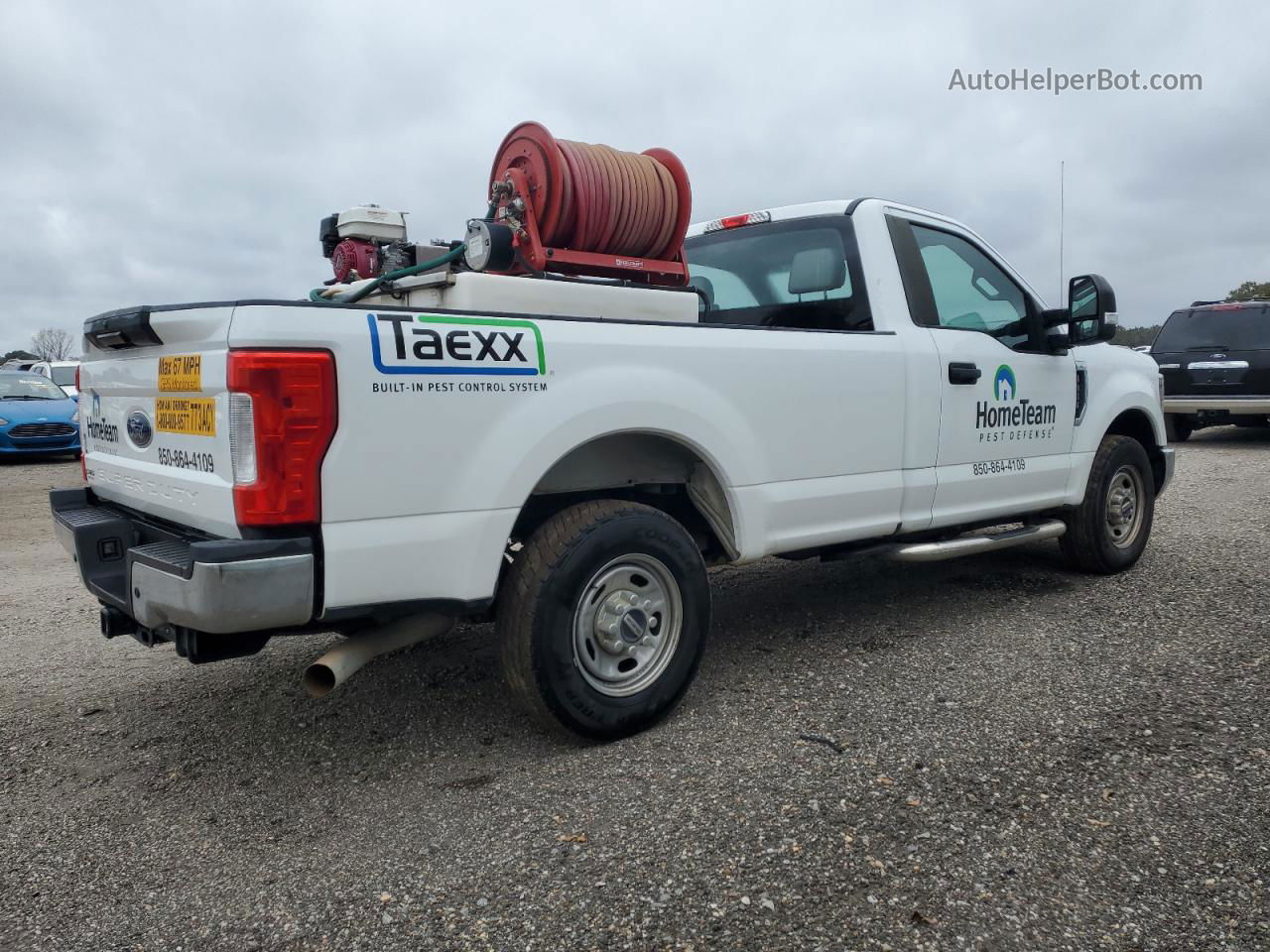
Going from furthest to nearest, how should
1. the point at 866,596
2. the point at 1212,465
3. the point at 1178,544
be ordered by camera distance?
the point at 1212,465
the point at 1178,544
the point at 866,596

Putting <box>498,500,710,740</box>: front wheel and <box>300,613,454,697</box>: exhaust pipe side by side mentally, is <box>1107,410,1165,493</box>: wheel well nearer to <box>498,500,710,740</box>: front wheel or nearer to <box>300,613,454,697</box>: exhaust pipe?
<box>498,500,710,740</box>: front wheel

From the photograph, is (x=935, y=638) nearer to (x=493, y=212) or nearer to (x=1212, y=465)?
(x=493, y=212)

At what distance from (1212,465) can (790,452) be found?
31.8 ft

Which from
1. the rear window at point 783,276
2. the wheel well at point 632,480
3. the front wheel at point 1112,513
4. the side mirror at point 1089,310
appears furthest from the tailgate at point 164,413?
the front wheel at point 1112,513

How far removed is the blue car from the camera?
46.4 feet

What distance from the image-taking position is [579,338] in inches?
125

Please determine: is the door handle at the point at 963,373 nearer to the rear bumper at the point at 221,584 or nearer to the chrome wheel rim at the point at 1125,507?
the chrome wheel rim at the point at 1125,507

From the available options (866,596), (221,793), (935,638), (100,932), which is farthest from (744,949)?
(866,596)

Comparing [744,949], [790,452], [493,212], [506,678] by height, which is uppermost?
[493,212]

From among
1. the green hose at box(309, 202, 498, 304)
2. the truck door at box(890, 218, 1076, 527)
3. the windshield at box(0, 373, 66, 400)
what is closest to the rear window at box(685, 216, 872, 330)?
the truck door at box(890, 218, 1076, 527)

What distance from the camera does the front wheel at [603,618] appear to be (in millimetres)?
3121

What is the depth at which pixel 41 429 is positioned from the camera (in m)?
14.3

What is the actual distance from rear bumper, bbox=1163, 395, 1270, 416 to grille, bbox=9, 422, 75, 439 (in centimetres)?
1563

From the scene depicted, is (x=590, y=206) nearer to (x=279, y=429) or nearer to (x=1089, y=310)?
(x=279, y=429)
